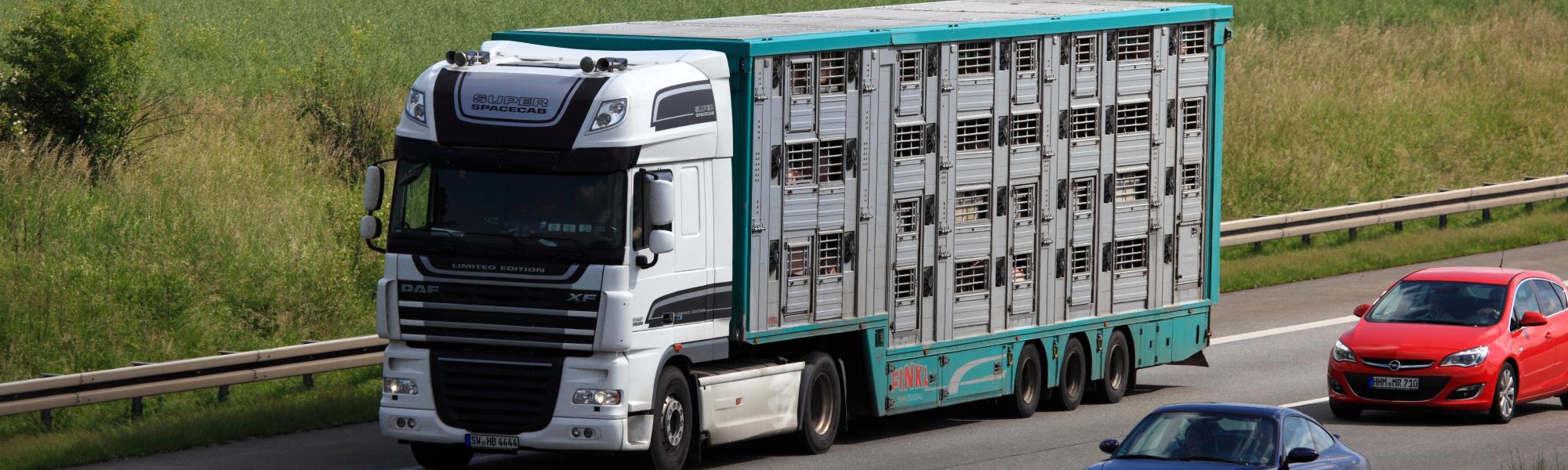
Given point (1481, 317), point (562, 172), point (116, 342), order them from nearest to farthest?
1. point (562, 172)
2. point (1481, 317)
3. point (116, 342)

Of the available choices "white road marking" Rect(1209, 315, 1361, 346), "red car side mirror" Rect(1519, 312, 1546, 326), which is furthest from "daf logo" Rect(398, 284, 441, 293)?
"white road marking" Rect(1209, 315, 1361, 346)

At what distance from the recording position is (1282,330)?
26375 millimetres

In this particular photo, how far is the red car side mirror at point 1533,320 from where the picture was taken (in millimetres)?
19922

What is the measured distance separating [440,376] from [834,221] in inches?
143

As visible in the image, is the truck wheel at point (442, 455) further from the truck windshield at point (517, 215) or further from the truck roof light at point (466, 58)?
the truck roof light at point (466, 58)

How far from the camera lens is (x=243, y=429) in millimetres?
18516

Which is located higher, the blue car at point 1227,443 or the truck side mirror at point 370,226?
the truck side mirror at point 370,226

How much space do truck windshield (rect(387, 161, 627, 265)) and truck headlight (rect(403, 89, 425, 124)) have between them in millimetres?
363

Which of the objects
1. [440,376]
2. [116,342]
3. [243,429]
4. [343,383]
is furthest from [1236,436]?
[116,342]

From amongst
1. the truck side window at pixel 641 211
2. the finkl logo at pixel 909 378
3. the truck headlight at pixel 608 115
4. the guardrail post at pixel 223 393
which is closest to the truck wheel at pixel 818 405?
the finkl logo at pixel 909 378

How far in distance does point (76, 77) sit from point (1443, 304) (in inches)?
648

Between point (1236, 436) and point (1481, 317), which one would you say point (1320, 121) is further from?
point (1236, 436)

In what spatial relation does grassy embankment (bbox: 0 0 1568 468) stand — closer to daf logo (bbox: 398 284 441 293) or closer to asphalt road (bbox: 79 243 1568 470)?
asphalt road (bbox: 79 243 1568 470)

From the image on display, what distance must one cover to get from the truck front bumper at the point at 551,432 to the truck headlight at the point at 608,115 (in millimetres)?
2131
